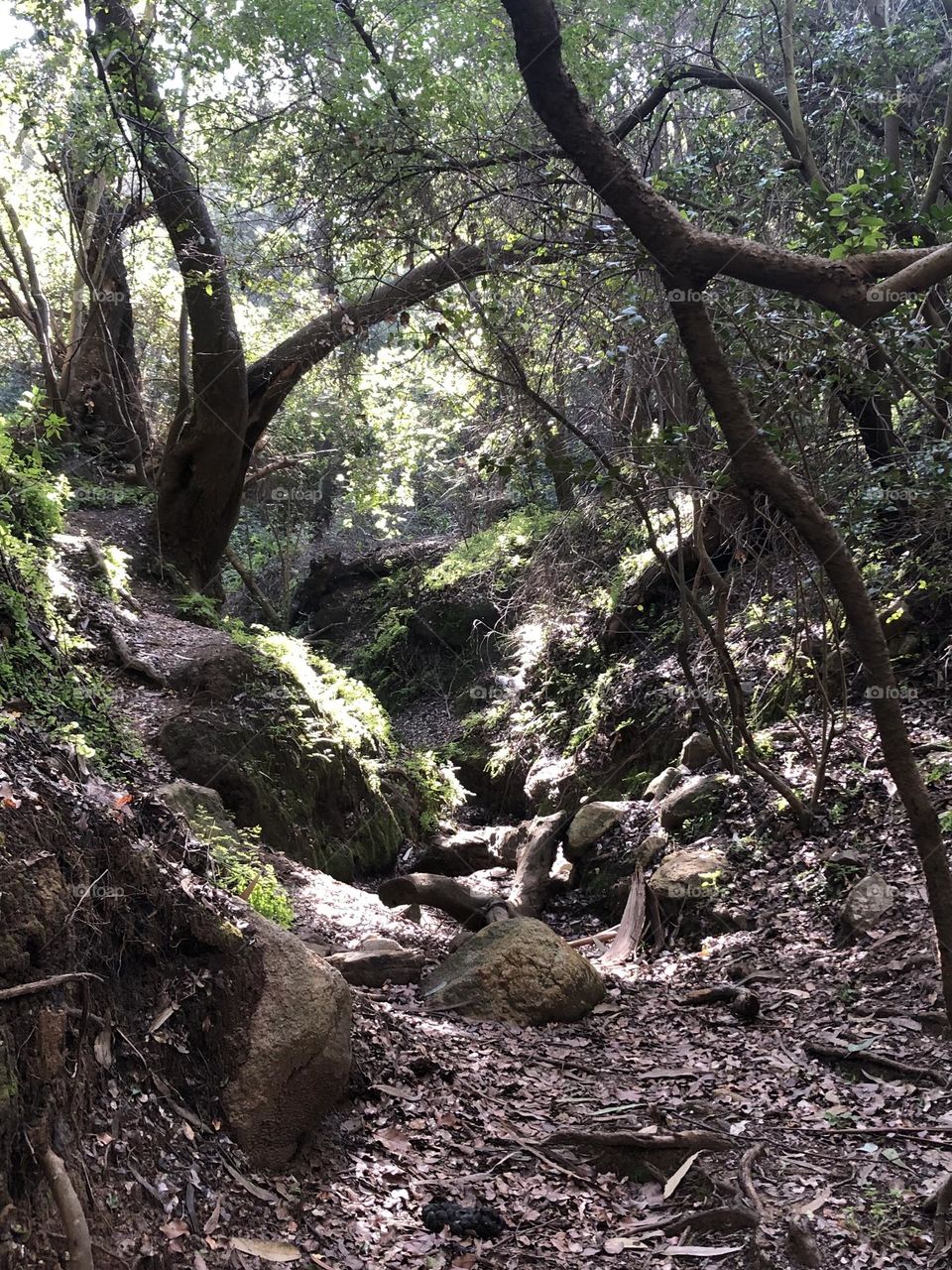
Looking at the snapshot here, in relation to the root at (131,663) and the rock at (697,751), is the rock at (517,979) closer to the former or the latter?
the rock at (697,751)

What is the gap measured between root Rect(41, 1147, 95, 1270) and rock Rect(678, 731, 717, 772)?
20.2ft

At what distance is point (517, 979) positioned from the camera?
15.8 ft

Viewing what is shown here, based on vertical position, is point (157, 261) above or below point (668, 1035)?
above

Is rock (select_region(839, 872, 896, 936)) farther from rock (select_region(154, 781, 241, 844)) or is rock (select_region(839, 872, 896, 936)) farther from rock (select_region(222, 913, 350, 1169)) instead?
rock (select_region(154, 781, 241, 844))

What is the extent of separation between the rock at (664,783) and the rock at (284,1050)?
460cm

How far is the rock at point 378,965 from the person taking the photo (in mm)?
4734

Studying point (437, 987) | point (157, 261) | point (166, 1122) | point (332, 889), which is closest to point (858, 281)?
point (166, 1122)

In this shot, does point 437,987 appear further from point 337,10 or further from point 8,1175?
point 337,10

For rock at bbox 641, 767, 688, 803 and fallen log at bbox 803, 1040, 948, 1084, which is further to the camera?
rock at bbox 641, 767, 688, 803

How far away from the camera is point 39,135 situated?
859 centimetres

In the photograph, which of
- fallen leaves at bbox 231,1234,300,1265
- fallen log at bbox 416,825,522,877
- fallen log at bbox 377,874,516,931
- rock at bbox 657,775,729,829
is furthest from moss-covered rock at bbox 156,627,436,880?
fallen leaves at bbox 231,1234,300,1265

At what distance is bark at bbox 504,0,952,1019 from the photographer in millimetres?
3186

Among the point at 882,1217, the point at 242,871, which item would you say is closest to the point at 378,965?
the point at 242,871

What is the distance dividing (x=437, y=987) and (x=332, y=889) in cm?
223
